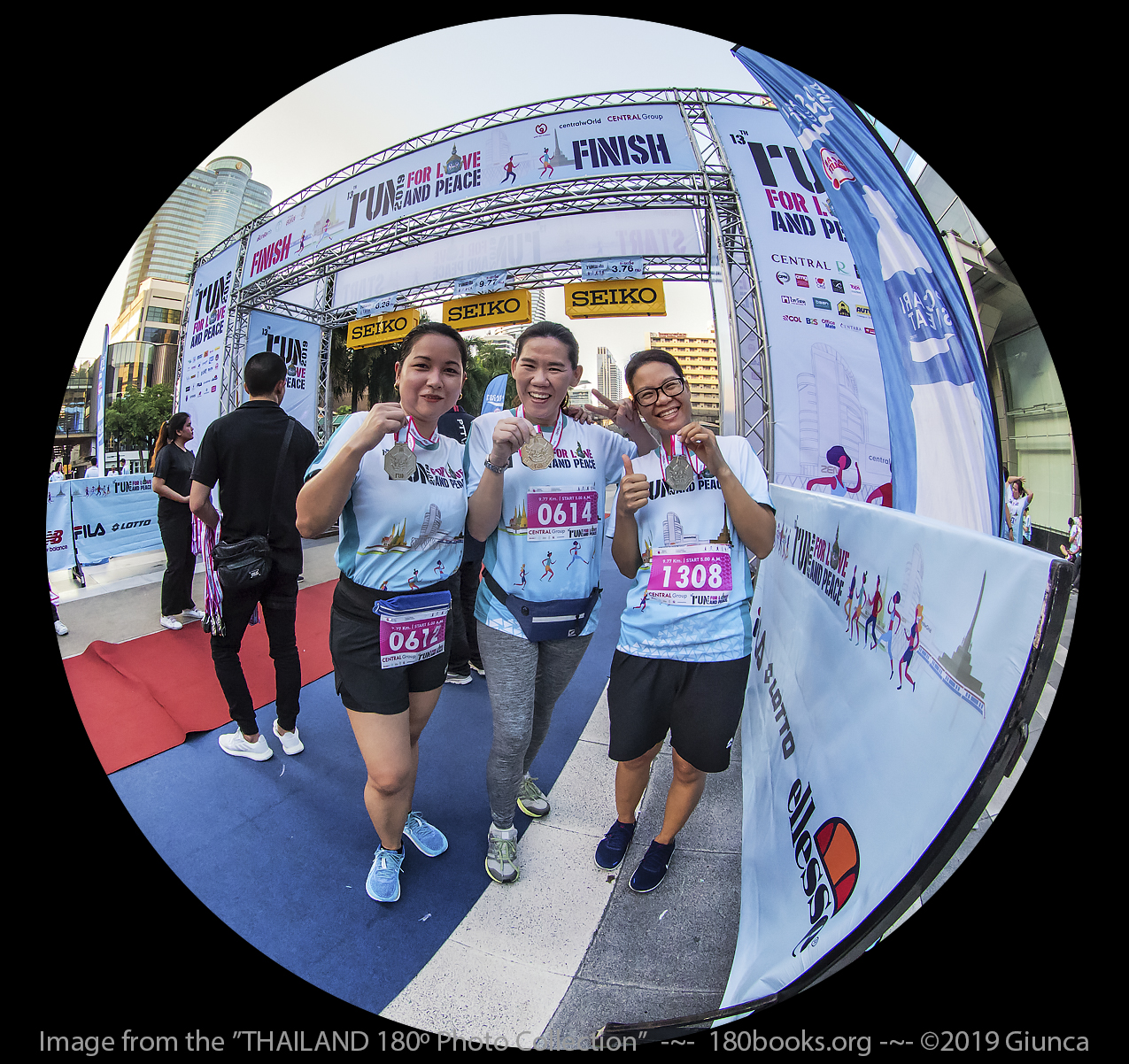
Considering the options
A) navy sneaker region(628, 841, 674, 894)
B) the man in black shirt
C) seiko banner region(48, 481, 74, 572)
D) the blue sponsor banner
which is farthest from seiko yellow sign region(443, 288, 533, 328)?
navy sneaker region(628, 841, 674, 894)

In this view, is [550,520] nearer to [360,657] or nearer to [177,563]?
[360,657]

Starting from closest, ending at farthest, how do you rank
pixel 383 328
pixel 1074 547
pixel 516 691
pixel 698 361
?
1. pixel 1074 547
2. pixel 698 361
3. pixel 383 328
4. pixel 516 691

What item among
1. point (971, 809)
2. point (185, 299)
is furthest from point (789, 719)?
point (185, 299)

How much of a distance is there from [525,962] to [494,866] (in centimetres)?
20

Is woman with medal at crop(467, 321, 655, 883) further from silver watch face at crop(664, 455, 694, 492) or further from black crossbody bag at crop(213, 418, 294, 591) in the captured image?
black crossbody bag at crop(213, 418, 294, 591)

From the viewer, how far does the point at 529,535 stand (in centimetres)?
104

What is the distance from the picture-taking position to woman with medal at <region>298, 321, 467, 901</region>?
38.8 inches

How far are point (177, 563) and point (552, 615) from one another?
2.71 feet

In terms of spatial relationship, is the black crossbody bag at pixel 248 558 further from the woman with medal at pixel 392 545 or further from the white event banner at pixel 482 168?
the white event banner at pixel 482 168

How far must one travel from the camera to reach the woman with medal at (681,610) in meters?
1.06

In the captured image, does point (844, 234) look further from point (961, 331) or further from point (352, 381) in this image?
point (352, 381)

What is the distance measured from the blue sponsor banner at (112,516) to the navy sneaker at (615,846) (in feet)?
3.88

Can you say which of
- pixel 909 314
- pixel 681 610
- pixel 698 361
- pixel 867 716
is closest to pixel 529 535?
pixel 681 610

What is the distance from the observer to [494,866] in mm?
1016
